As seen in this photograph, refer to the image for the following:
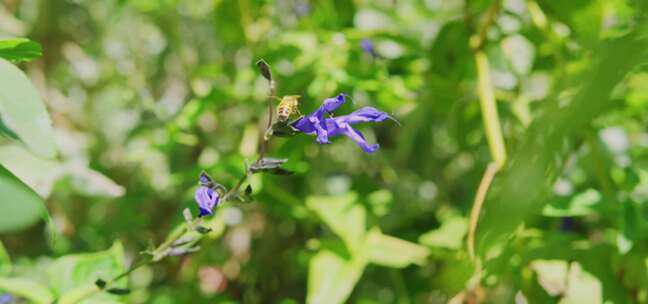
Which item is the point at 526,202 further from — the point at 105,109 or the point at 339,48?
the point at 105,109

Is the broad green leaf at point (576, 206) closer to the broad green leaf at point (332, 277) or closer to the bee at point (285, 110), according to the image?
the broad green leaf at point (332, 277)

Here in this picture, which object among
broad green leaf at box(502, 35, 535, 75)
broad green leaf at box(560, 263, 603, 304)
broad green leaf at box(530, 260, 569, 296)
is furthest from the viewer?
broad green leaf at box(502, 35, 535, 75)

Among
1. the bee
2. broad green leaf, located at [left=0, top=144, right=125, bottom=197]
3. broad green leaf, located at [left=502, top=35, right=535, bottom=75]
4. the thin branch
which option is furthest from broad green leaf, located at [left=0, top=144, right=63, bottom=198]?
broad green leaf, located at [left=502, top=35, right=535, bottom=75]

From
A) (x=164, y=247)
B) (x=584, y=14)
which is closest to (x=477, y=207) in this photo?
(x=584, y=14)

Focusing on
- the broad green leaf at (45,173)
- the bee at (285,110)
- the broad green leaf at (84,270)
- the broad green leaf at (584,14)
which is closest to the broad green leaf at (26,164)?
the broad green leaf at (45,173)

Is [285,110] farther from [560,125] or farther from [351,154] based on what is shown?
[351,154]

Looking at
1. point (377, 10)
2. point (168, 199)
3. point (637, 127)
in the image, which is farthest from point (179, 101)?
point (637, 127)

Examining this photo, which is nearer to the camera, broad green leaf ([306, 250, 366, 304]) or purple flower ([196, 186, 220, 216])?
purple flower ([196, 186, 220, 216])

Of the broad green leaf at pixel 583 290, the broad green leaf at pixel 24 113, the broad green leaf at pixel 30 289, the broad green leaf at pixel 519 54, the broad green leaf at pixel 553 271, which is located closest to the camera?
the broad green leaf at pixel 24 113

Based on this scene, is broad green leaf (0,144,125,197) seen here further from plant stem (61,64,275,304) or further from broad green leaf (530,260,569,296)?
broad green leaf (530,260,569,296)
